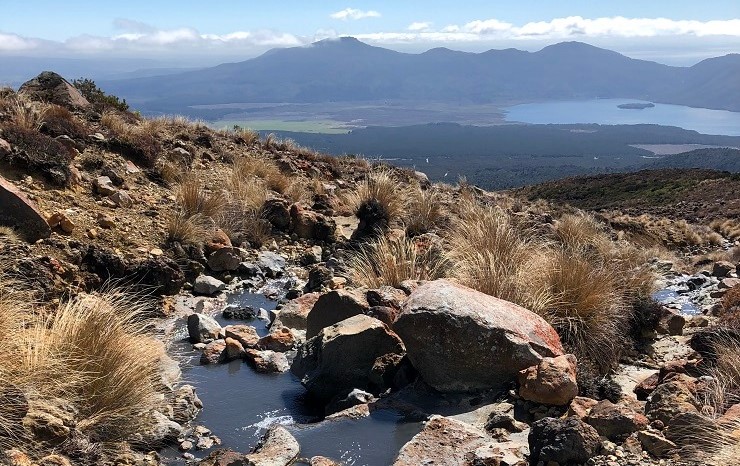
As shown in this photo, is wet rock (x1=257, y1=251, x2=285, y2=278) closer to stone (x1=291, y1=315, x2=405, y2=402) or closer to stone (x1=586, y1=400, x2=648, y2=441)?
stone (x1=291, y1=315, x2=405, y2=402)

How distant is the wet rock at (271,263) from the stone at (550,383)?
5595 mm

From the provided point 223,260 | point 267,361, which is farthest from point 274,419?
point 223,260

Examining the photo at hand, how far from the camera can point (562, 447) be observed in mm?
3758

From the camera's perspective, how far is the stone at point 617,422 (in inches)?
159

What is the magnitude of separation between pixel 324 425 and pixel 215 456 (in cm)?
98

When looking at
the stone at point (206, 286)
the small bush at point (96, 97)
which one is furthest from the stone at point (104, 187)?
the small bush at point (96, 97)

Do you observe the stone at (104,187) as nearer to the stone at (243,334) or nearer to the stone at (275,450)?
the stone at (243,334)

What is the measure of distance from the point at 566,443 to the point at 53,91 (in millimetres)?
15535

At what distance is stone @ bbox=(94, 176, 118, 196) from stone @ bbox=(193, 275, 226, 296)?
8.23ft

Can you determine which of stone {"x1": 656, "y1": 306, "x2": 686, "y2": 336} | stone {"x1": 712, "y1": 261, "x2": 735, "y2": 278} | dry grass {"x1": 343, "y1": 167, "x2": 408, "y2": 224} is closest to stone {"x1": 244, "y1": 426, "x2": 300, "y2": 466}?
stone {"x1": 656, "y1": 306, "x2": 686, "y2": 336}

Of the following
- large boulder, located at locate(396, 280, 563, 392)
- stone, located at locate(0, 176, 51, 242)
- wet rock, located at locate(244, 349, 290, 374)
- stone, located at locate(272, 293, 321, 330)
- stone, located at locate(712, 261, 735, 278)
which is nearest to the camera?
large boulder, located at locate(396, 280, 563, 392)

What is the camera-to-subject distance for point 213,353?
6.22 meters

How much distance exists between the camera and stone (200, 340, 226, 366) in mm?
6113

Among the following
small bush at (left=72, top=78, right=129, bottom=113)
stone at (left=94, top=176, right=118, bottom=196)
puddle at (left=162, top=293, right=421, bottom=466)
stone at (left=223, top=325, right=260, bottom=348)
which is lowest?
puddle at (left=162, top=293, right=421, bottom=466)
